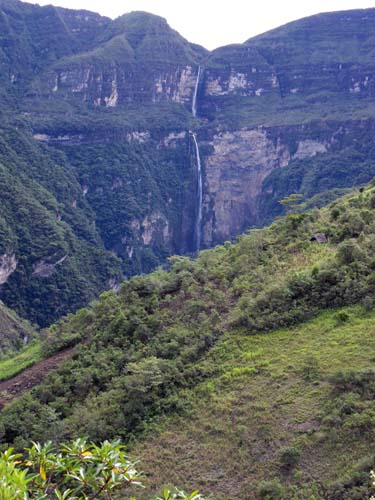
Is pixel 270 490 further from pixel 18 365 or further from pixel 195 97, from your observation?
pixel 195 97

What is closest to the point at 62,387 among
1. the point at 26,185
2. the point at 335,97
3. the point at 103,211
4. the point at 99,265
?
the point at 99,265

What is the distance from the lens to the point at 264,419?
12250 millimetres

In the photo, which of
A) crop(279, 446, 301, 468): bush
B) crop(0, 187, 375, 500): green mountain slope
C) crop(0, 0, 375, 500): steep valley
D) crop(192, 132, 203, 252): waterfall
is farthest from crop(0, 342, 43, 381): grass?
crop(192, 132, 203, 252): waterfall

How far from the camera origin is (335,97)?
288 ft

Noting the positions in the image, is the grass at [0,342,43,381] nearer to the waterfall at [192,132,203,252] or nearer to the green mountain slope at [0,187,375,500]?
the green mountain slope at [0,187,375,500]

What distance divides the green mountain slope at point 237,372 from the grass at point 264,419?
0.03 metres

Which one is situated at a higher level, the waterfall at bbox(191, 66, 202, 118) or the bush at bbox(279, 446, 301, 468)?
the waterfall at bbox(191, 66, 202, 118)

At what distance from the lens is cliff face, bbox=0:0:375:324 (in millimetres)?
73062

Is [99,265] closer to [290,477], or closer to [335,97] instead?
[335,97]

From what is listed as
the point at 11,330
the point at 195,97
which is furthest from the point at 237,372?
the point at 195,97

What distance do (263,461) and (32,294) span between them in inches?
1853

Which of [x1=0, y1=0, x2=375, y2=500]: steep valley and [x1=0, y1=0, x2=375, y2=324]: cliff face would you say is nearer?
[x1=0, y1=0, x2=375, y2=500]: steep valley

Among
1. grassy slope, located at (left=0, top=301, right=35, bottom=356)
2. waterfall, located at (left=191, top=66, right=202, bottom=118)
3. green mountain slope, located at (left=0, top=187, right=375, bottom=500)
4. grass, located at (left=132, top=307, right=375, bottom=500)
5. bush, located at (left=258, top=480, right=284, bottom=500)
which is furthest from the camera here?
waterfall, located at (left=191, top=66, right=202, bottom=118)

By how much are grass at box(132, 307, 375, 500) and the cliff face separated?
45.5m
